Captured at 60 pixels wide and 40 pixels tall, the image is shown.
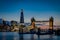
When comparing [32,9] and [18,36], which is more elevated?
[32,9]

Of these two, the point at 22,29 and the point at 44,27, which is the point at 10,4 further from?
the point at 44,27

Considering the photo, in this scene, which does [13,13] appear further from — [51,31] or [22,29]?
[51,31]

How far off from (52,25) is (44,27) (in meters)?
0.19

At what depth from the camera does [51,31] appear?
425 centimetres

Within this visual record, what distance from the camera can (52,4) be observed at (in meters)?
4.21

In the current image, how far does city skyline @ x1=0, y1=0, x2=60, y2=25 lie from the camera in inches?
164

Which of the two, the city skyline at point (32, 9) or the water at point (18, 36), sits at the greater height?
the city skyline at point (32, 9)

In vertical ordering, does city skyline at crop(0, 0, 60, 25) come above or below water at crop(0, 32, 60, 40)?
above

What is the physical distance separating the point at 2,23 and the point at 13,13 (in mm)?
329

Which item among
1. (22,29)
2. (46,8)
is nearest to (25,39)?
(22,29)

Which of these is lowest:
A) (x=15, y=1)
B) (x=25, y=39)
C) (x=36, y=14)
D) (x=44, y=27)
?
(x=25, y=39)

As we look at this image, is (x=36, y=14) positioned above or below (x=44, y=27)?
above

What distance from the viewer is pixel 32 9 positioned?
4203 mm

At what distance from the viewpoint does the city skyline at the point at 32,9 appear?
417cm
